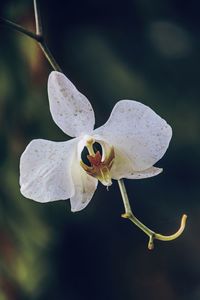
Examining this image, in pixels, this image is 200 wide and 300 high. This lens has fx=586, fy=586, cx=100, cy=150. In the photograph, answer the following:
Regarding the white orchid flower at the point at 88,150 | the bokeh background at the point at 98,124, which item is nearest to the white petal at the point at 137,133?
the white orchid flower at the point at 88,150

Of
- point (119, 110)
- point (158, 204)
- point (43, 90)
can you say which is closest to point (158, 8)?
point (43, 90)

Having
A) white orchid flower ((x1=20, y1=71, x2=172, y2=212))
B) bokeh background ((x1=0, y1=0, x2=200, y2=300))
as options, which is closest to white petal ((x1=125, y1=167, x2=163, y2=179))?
white orchid flower ((x1=20, y1=71, x2=172, y2=212))

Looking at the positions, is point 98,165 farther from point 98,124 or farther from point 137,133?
point 98,124

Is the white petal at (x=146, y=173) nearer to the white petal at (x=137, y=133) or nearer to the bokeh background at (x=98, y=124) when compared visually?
the white petal at (x=137, y=133)

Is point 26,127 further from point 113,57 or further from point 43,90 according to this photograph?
point 113,57

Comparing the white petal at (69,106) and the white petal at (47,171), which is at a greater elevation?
the white petal at (69,106)

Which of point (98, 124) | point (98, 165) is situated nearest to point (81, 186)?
point (98, 165)

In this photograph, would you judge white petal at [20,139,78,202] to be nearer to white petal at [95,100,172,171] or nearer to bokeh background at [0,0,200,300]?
white petal at [95,100,172,171]
